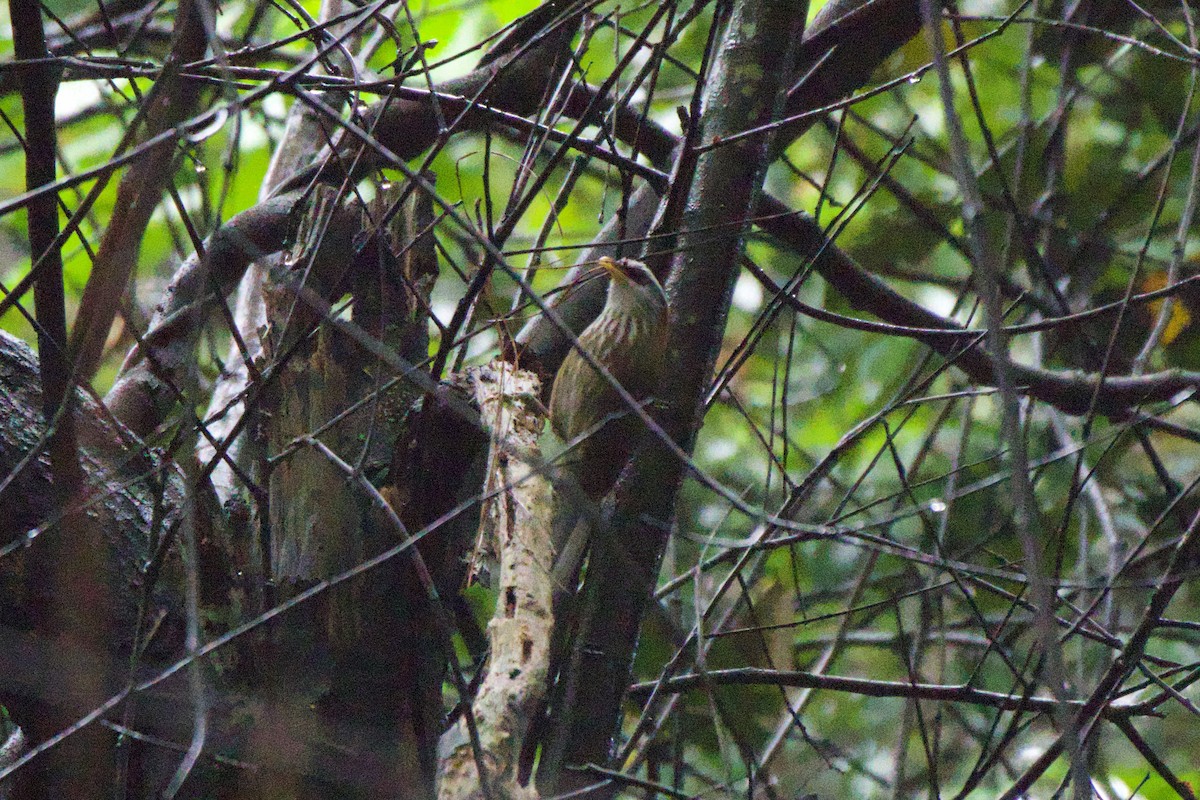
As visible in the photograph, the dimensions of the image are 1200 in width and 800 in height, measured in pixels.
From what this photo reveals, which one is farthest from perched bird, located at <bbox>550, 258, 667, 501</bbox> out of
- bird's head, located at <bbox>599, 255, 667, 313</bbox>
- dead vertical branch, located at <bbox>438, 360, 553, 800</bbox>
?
dead vertical branch, located at <bbox>438, 360, 553, 800</bbox>

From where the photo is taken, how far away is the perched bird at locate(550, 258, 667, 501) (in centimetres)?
226

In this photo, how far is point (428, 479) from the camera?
2.07 meters

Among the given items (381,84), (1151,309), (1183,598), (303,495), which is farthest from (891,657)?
(381,84)

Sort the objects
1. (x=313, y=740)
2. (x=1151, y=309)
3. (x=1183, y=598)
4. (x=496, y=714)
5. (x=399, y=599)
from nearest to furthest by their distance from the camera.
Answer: (x=496, y=714) → (x=313, y=740) → (x=399, y=599) → (x=1151, y=309) → (x=1183, y=598)

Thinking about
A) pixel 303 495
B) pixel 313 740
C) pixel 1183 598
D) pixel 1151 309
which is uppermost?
pixel 1151 309

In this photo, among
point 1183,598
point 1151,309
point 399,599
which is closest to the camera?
point 399,599

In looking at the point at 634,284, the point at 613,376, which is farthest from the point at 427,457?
the point at 634,284

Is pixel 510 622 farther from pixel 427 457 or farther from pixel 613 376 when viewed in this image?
pixel 613 376

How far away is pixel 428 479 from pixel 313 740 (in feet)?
1.66

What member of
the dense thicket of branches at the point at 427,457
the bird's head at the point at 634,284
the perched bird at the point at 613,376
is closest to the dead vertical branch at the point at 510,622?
the dense thicket of branches at the point at 427,457

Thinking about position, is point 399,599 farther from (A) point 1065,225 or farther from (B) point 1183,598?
(B) point 1183,598

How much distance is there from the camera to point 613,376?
2.34 meters

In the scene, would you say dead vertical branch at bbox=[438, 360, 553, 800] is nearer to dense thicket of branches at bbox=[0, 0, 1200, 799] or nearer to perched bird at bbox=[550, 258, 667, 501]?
dense thicket of branches at bbox=[0, 0, 1200, 799]

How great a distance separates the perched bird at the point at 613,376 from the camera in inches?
89.0
